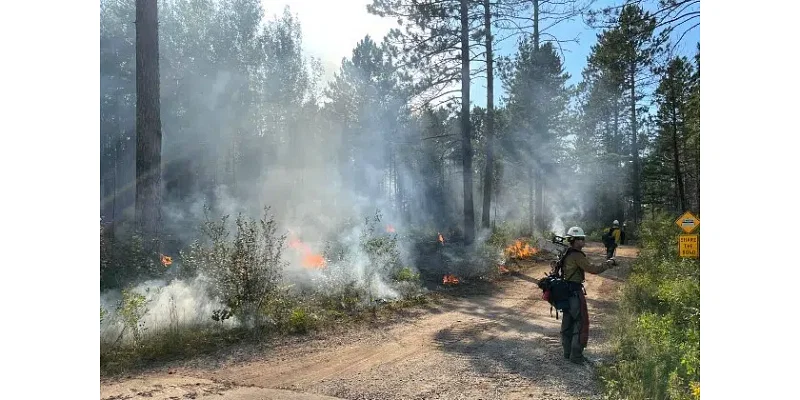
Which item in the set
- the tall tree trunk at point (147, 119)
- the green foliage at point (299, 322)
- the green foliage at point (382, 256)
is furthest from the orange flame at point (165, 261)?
the green foliage at point (382, 256)

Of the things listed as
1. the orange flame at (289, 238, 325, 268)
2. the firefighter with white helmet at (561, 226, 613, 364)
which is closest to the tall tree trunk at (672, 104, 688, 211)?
the firefighter with white helmet at (561, 226, 613, 364)

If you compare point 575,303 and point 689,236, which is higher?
point 689,236

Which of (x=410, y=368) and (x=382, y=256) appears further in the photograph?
(x=382, y=256)

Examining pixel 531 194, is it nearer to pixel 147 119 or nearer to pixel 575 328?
pixel 575 328

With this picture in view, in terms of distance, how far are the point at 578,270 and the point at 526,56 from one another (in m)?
4.00

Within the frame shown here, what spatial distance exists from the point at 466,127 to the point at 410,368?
7.18 metres

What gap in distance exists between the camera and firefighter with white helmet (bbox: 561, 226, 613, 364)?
467 centimetres

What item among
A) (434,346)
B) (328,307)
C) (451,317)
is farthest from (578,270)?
(328,307)

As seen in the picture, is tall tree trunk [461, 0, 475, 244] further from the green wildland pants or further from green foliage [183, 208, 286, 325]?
the green wildland pants

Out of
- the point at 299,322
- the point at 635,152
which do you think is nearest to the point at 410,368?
the point at 299,322

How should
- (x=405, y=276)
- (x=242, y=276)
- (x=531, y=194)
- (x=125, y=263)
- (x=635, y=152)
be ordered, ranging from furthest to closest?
(x=531, y=194) → (x=405, y=276) → (x=635, y=152) → (x=125, y=263) → (x=242, y=276)

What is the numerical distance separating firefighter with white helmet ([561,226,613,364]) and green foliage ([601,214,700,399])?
407 millimetres

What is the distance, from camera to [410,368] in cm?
442

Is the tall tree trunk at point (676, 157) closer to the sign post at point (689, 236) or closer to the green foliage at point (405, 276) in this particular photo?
the sign post at point (689, 236)
